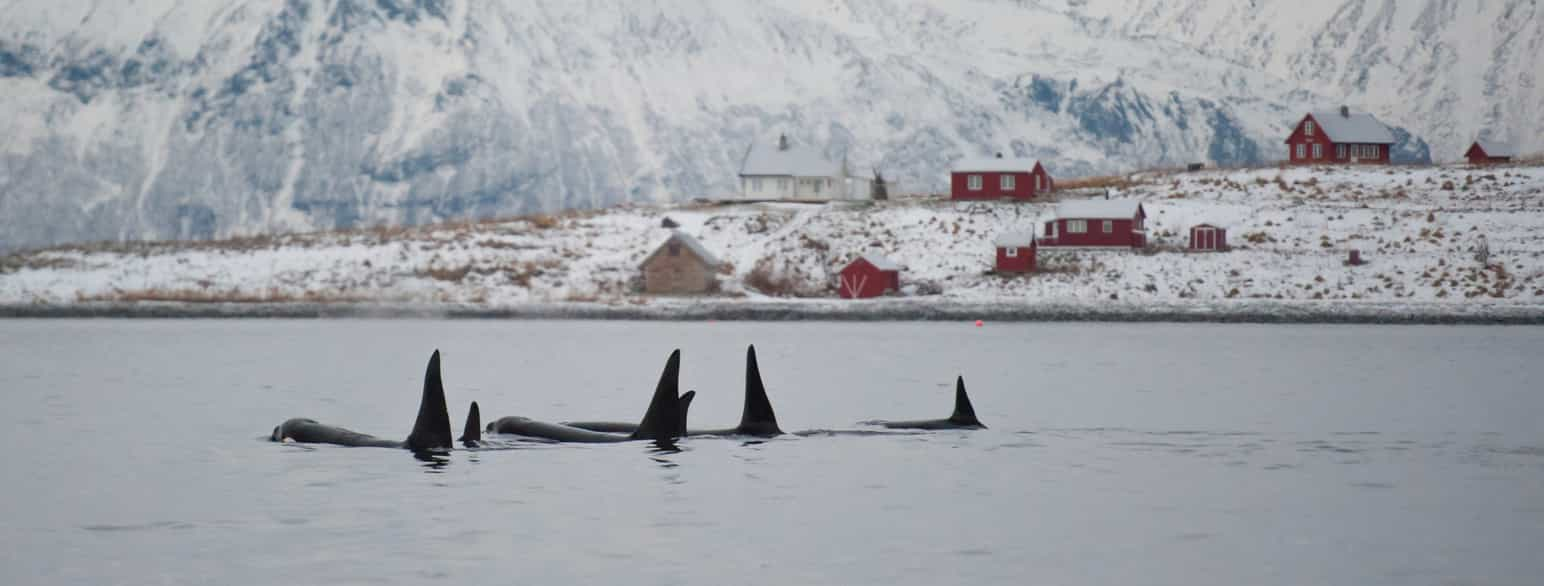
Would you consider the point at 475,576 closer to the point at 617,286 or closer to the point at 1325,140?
the point at 617,286

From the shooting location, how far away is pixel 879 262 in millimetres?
118375

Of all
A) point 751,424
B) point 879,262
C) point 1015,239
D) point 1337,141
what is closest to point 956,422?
point 751,424

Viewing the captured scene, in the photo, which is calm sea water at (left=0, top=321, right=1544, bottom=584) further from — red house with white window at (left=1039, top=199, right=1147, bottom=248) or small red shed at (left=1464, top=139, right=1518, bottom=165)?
small red shed at (left=1464, top=139, right=1518, bottom=165)

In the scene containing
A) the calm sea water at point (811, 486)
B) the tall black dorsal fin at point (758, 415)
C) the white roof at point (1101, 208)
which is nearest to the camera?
the calm sea water at point (811, 486)

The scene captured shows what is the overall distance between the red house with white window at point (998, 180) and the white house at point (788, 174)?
84.3ft

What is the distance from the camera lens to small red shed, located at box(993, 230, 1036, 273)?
11921 cm

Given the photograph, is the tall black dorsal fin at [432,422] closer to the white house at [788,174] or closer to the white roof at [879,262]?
the white roof at [879,262]

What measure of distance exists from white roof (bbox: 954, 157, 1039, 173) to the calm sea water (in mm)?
78770

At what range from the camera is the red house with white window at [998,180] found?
140625 mm

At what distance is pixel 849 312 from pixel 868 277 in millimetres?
5824

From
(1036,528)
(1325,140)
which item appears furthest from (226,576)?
(1325,140)

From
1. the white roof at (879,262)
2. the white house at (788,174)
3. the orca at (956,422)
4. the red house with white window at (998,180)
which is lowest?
the orca at (956,422)

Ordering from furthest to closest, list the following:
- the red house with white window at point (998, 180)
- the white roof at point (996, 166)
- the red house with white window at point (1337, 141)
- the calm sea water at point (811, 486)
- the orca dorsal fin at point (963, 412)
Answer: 1. the red house with white window at point (1337, 141)
2. the white roof at point (996, 166)
3. the red house with white window at point (998, 180)
4. the orca dorsal fin at point (963, 412)
5. the calm sea water at point (811, 486)

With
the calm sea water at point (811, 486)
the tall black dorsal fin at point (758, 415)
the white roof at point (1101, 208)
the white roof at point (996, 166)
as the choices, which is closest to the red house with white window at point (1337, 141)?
the white roof at point (996, 166)
